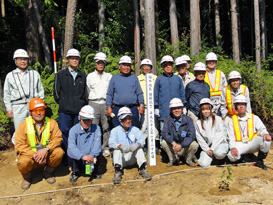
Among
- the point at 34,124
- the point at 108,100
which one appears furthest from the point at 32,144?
the point at 108,100

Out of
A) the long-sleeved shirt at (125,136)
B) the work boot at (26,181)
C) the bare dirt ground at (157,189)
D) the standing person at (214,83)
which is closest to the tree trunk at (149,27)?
the standing person at (214,83)

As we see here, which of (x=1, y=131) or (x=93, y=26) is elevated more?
(x=93, y=26)

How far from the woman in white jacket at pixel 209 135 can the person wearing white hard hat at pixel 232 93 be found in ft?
1.91

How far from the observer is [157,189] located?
4.35 meters

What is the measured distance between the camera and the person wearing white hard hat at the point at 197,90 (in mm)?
5488

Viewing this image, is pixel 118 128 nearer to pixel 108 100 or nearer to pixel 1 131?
pixel 108 100

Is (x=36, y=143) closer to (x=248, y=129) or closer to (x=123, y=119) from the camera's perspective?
(x=123, y=119)

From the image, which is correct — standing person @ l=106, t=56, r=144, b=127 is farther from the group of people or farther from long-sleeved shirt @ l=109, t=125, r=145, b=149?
long-sleeved shirt @ l=109, t=125, r=145, b=149

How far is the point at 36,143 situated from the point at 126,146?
63.6 inches

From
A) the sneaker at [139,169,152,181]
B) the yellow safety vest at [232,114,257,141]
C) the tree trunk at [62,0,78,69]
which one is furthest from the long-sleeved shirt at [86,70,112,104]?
the yellow safety vest at [232,114,257,141]

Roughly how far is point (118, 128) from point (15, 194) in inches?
82.6

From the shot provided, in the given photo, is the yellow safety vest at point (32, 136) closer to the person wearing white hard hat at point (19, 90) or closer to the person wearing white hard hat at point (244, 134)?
the person wearing white hard hat at point (19, 90)

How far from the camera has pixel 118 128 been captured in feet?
16.5

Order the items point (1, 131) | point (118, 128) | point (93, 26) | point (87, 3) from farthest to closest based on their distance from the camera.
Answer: point (87, 3) → point (93, 26) → point (1, 131) → point (118, 128)
